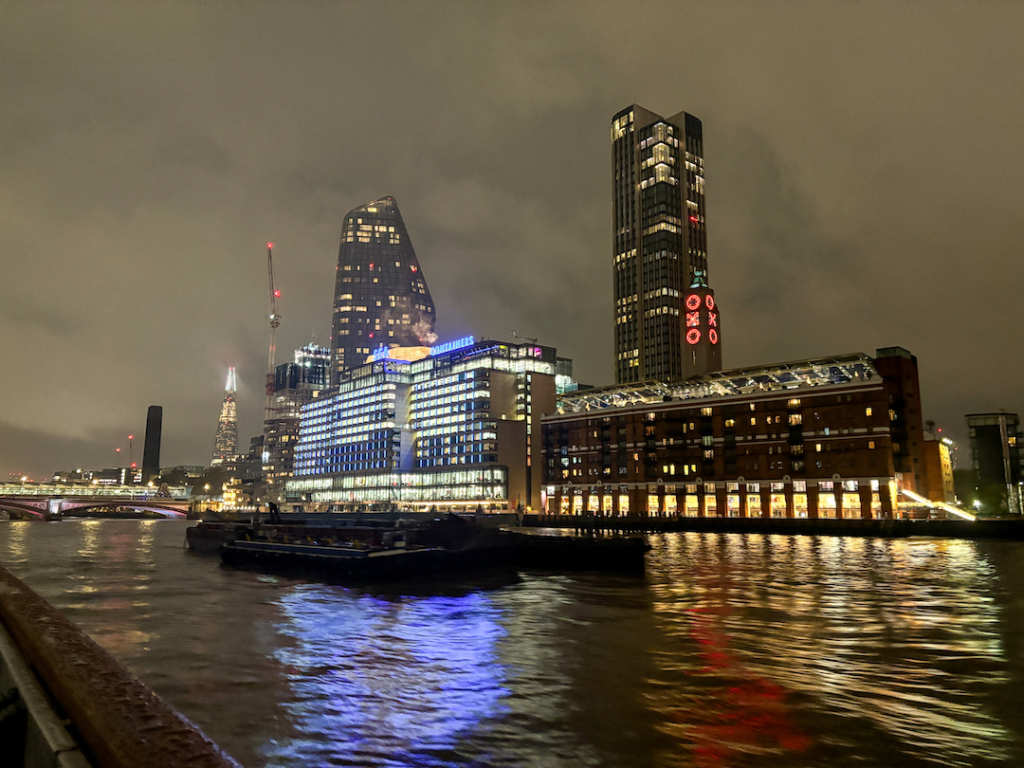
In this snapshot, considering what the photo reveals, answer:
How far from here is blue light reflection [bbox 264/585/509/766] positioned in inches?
632

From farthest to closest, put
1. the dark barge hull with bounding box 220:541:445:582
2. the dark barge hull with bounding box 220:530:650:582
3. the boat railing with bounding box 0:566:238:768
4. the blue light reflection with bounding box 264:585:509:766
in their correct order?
the dark barge hull with bounding box 220:530:650:582
the dark barge hull with bounding box 220:541:445:582
the blue light reflection with bounding box 264:585:509:766
the boat railing with bounding box 0:566:238:768

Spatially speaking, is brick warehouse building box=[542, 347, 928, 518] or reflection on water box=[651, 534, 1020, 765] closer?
reflection on water box=[651, 534, 1020, 765]

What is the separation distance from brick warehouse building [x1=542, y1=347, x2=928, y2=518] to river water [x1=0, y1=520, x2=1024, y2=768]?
3348 inches

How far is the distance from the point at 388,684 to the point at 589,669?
6615mm

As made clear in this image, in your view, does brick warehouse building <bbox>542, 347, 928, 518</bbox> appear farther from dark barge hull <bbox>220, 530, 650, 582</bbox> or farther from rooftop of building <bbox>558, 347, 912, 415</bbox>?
dark barge hull <bbox>220, 530, 650, 582</bbox>

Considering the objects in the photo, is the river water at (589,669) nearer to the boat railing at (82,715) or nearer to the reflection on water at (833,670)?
the reflection on water at (833,670)

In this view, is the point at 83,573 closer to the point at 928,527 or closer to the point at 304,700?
the point at 304,700

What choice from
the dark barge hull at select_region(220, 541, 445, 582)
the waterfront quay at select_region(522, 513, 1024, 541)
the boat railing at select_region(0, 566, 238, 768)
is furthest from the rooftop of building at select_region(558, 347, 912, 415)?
the boat railing at select_region(0, 566, 238, 768)

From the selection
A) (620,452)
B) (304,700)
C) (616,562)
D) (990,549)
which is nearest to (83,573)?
(616,562)

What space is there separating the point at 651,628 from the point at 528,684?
1157 centimetres

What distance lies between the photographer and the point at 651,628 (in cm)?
3139

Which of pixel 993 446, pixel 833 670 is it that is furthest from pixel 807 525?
pixel 993 446

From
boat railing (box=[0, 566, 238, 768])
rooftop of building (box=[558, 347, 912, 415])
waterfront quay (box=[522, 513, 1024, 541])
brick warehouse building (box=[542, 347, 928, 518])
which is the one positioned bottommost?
waterfront quay (box=[522, 513, 1024, 541])

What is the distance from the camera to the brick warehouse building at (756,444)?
129125 mm
